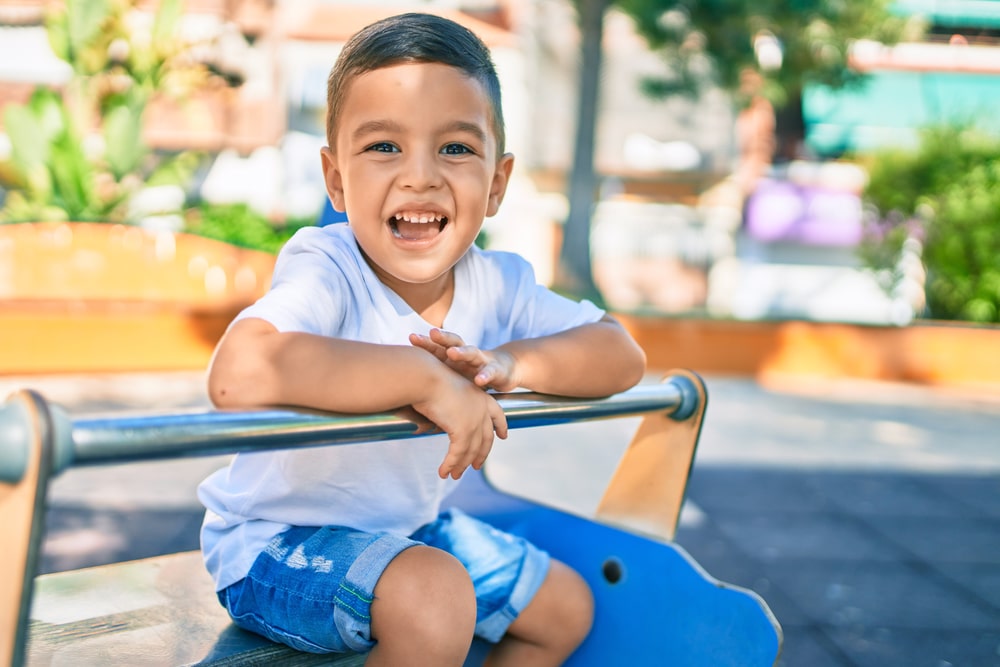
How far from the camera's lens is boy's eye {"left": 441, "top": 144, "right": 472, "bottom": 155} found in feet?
4.40

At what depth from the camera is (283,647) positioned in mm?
1262

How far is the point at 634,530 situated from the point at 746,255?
18.7 m

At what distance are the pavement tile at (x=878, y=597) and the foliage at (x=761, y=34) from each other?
21.4 ft

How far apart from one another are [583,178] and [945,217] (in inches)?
130

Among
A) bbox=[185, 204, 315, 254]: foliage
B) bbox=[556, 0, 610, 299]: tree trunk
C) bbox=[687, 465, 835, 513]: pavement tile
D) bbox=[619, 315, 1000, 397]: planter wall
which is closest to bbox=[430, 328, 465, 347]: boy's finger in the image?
bbox=[687, 465, 835, 513]: pavement tile

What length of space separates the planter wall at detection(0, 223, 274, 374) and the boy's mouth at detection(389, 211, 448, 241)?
531 centimetres

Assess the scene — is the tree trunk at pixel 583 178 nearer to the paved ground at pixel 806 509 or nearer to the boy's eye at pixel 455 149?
the paved ground at pixel 806 509

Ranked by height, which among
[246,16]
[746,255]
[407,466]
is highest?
[246,16]

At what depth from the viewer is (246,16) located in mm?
18375

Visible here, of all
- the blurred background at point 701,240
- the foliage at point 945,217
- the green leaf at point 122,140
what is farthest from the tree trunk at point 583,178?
the green leaf at point 122,140

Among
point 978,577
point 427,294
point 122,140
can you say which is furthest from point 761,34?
point 427,294

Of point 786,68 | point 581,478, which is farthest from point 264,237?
point 581,478

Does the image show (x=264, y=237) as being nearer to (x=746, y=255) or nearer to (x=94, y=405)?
(x=94, y=405)

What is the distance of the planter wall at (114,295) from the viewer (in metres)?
6.05
